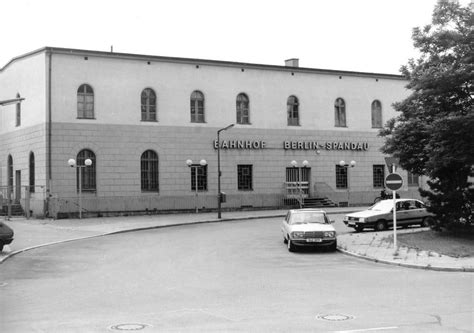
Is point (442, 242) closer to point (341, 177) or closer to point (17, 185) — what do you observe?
point (341, 177)

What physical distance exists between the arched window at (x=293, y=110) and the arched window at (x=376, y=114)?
7349 mm

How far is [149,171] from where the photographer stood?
4434 centimetres

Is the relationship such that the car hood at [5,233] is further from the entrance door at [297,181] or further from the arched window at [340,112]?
the arched window at [340,112]

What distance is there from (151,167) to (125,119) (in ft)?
12.2

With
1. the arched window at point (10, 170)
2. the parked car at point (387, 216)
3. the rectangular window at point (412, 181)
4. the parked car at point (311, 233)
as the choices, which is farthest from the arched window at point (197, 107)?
the parked car at point (311, 233)

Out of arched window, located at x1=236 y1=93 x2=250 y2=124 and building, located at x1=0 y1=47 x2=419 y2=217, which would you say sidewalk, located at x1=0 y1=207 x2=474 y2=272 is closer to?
building, located at x1=0 y1=47 x2=419 y2=217

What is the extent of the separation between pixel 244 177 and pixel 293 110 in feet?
22.4

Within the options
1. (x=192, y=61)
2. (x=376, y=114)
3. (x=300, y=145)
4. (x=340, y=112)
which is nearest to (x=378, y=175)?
(x=376, y=114)

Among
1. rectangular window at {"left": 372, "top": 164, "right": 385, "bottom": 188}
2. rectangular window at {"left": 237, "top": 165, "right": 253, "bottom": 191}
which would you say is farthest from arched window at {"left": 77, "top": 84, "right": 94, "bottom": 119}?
rectangular window at {"left": 372, "top": 164, "right": 385, "bottom": 188}

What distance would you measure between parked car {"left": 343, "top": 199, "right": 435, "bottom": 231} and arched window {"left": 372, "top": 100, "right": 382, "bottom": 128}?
77.5 feet

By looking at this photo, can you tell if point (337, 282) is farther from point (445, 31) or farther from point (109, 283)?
point (445, 31)

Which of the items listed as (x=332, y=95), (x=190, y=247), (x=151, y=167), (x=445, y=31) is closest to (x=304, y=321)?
(x=190, y=247)

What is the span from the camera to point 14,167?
46188 mm

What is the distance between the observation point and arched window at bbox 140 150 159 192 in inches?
1738
